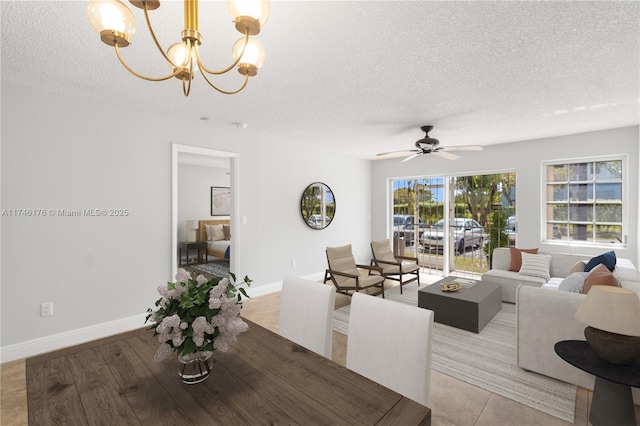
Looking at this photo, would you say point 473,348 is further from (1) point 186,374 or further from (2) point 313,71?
(2) point 313,71

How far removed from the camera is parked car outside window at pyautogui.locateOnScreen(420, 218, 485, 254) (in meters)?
5.64

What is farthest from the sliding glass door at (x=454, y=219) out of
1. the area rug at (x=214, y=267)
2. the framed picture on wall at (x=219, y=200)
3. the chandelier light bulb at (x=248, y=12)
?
the chandelier light bulb at (x=248, y=12)

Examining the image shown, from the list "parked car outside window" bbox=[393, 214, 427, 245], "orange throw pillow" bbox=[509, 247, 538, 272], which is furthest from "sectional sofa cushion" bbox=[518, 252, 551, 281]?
"parked car outside window" bbox=[393, 214, 427, 245]

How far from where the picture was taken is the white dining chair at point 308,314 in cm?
174

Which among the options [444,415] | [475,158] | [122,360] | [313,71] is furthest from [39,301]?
[475,158]

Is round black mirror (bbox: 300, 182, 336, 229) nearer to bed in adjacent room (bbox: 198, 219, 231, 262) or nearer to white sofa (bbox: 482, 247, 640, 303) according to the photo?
bed in adjacent room (bbox: 198, 219, 231, 262)

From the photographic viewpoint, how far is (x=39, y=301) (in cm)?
290

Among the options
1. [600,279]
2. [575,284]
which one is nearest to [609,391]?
[600,279]

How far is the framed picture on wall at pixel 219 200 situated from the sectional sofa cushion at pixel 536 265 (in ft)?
21.5

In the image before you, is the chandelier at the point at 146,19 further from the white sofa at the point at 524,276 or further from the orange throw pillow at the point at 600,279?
the white sofa at the point at 524,276

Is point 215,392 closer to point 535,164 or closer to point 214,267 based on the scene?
point 535,164

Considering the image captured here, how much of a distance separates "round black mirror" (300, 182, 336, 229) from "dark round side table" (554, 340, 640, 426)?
4.10 metres

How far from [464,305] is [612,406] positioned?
157cm

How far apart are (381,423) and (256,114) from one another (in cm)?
346
